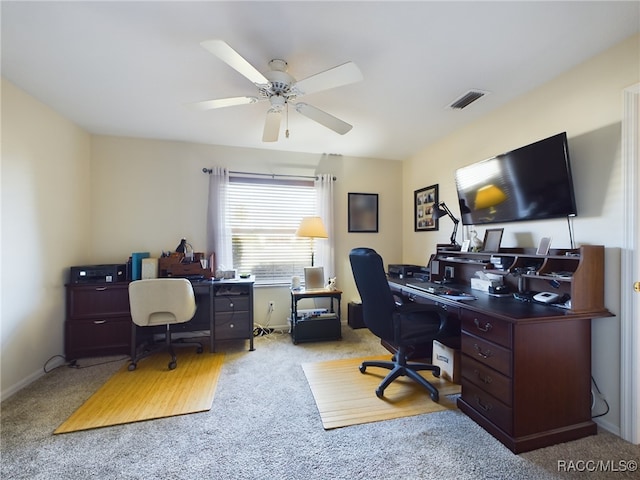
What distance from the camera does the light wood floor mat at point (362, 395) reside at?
6.19ft

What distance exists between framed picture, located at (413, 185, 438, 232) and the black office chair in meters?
1.59

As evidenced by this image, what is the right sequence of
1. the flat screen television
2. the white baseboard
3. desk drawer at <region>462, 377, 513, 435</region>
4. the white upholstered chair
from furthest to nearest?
1. the white upholstered chair
2. the white baseboard
3. the flat screen television
4. desk drawer at <region>462, 377, 513, 435</region>

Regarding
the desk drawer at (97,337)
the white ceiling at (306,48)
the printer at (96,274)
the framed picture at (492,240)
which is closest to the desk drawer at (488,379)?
the framed picture at (492,240)

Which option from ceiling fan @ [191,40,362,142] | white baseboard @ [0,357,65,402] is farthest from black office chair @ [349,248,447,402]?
white baseboard @ [0,357,65,402]

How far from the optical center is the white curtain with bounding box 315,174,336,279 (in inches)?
149

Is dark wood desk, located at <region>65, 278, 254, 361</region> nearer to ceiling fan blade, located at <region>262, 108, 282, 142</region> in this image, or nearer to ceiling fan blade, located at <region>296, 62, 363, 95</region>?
ceiling fan blade, located at <region>262, 108, 282, 142</region>

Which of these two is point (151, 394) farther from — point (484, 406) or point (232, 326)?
point (484, 406)

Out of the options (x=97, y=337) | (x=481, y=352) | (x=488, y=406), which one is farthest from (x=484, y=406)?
(x=97, y=337)

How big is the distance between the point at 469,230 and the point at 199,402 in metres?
2.96

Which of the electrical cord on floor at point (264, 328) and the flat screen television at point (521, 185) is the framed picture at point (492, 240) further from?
the electrical cord on floor at point (264, 328)

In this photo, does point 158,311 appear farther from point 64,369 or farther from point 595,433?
point 595,433

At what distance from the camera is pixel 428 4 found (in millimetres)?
1414

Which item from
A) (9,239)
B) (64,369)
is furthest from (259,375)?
(9,239)

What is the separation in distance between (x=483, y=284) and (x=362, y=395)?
4.61ft
